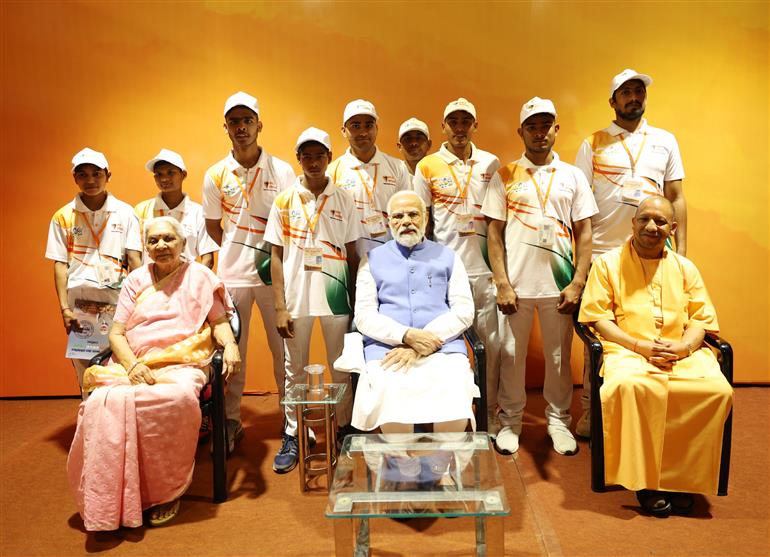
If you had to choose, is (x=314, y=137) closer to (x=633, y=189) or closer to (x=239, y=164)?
(x=239, y=164)

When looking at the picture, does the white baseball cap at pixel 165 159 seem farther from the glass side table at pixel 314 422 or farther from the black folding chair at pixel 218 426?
the glass side table at pixel 314 422

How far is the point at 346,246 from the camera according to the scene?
351 centimetres

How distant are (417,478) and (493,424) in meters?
1.69

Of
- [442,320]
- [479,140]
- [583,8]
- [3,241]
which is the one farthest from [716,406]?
[3,241]

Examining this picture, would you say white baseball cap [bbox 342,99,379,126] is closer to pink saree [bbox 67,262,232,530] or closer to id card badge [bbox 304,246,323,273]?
id card badge [bbox 304,246,323,273]

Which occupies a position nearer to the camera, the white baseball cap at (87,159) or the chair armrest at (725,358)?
the chair armrest at (725,358)

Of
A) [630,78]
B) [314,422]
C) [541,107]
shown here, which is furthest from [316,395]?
[630,78]

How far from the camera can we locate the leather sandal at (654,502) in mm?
2789

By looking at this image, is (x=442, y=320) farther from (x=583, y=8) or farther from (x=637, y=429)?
(x=583, y=8)

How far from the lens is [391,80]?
4.66 meters

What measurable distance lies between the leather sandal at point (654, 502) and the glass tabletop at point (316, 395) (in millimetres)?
1594

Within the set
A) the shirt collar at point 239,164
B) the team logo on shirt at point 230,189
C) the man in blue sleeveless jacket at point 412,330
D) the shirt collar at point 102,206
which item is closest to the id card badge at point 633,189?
the man in blue sleeveless jacket at point 412,330

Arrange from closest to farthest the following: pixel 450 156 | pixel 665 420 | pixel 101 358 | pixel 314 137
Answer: pixel 665 420, pixel 101 358, pixel 314 137, pixel 450 156

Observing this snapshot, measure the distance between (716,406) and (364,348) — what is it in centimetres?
176
